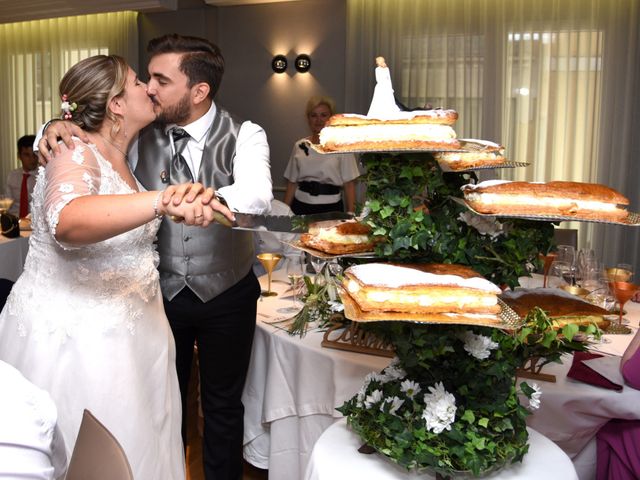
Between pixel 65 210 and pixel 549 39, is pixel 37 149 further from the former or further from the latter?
pixel 549 39

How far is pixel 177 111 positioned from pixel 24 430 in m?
1.52

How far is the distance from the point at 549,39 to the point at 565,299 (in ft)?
18.2

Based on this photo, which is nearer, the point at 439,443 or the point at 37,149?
the point at 439,443

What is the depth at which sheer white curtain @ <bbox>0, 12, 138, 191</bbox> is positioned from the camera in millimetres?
8266

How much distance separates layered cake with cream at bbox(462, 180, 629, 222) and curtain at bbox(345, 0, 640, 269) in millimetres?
5393

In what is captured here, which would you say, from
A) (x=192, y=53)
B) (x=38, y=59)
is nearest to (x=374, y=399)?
(x=192, y=53)

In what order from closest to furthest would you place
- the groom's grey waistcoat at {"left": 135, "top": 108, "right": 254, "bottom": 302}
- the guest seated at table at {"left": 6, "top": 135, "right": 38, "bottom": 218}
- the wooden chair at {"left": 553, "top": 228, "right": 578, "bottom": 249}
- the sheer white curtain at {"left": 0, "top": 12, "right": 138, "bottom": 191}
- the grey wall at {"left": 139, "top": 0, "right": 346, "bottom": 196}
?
the groom's grey waistcoat at {"left": 135, "top": 108, "right": 254, "bottom": 302} → the wooden chair at {"left": 553, "top": 228, "right": 578, "bottom": 249} → the guest seated at table at {"left": 6, "top": 135, "right": 38, "bottom": 218} → the grey wall at {"left": 139, "top": 0, "right": 346, "bottom": 196} → the sheer white curtain at {"left": 0, "top": 12, "right": 138, "bottom": 191}

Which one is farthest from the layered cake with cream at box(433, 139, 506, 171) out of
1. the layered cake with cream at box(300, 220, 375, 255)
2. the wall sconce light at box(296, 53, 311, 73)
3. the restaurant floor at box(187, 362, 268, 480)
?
the wall sconce light at box(296, 53, 311, 73)

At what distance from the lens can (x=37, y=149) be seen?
1871 mm

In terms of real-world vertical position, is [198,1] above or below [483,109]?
above

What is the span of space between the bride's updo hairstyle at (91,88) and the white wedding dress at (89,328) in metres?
0.12

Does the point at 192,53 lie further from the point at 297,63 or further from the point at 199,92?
the point at 297,63

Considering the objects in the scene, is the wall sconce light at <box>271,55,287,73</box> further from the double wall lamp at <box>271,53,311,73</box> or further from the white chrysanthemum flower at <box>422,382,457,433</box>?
the white chrysanthemum flower at <box>422,382,457,433</box>

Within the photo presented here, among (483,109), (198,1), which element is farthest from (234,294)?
(198,1)
